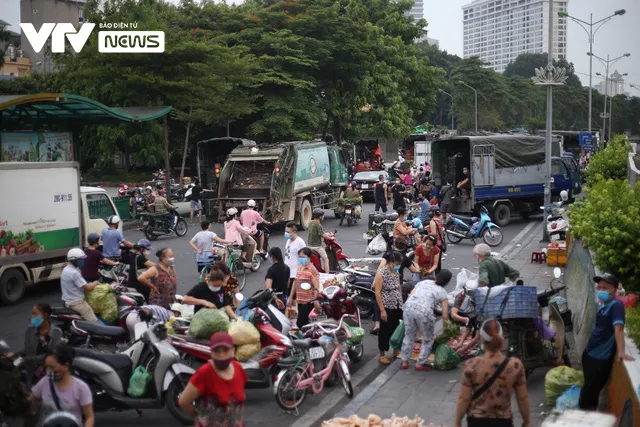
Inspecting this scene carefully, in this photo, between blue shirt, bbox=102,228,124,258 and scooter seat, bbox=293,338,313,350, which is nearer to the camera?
scooter seat, bbox=293,338,313,350

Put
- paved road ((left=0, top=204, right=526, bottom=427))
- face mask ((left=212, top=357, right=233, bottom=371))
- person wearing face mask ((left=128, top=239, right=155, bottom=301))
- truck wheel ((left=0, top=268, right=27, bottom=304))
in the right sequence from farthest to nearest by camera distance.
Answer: truck wheel ((left=0, top=268, right=27, bottom=304))
person wearing face mask ((left=128, top=239, right=155, bottom=301))
paved road ((left=0, top=204, right=526, bottom=427))
face mask ((left=212, top=357, right=233, bottom=371))

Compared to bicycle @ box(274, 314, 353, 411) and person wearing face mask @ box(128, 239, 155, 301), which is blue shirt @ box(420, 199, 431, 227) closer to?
person wearing face mask @ box(128, 239, 155, 301)

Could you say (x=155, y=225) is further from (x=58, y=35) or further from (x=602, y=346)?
(x=58, y=35)

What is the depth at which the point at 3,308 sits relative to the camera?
14281mm

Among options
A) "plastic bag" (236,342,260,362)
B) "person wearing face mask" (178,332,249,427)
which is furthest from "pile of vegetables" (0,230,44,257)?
"person wearing face mask" (178,332,249,427)

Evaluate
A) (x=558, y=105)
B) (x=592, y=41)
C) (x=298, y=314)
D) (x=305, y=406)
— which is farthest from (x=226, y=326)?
(x=558, y=105)

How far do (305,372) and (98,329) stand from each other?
2671 millimetres

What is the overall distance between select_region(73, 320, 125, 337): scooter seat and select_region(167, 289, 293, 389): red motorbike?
1.41 m

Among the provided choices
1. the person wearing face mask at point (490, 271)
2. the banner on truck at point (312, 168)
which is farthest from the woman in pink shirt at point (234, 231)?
the banner on truck at point (312, 168)

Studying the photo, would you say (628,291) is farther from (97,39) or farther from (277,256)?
(97,39)

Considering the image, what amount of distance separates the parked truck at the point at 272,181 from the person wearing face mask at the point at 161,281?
1241cm

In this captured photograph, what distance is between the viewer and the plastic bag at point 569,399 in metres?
7.94

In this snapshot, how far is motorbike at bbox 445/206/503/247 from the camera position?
71.2ft

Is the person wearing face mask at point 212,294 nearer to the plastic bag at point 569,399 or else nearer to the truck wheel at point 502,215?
the plastic bag at point 569,399
